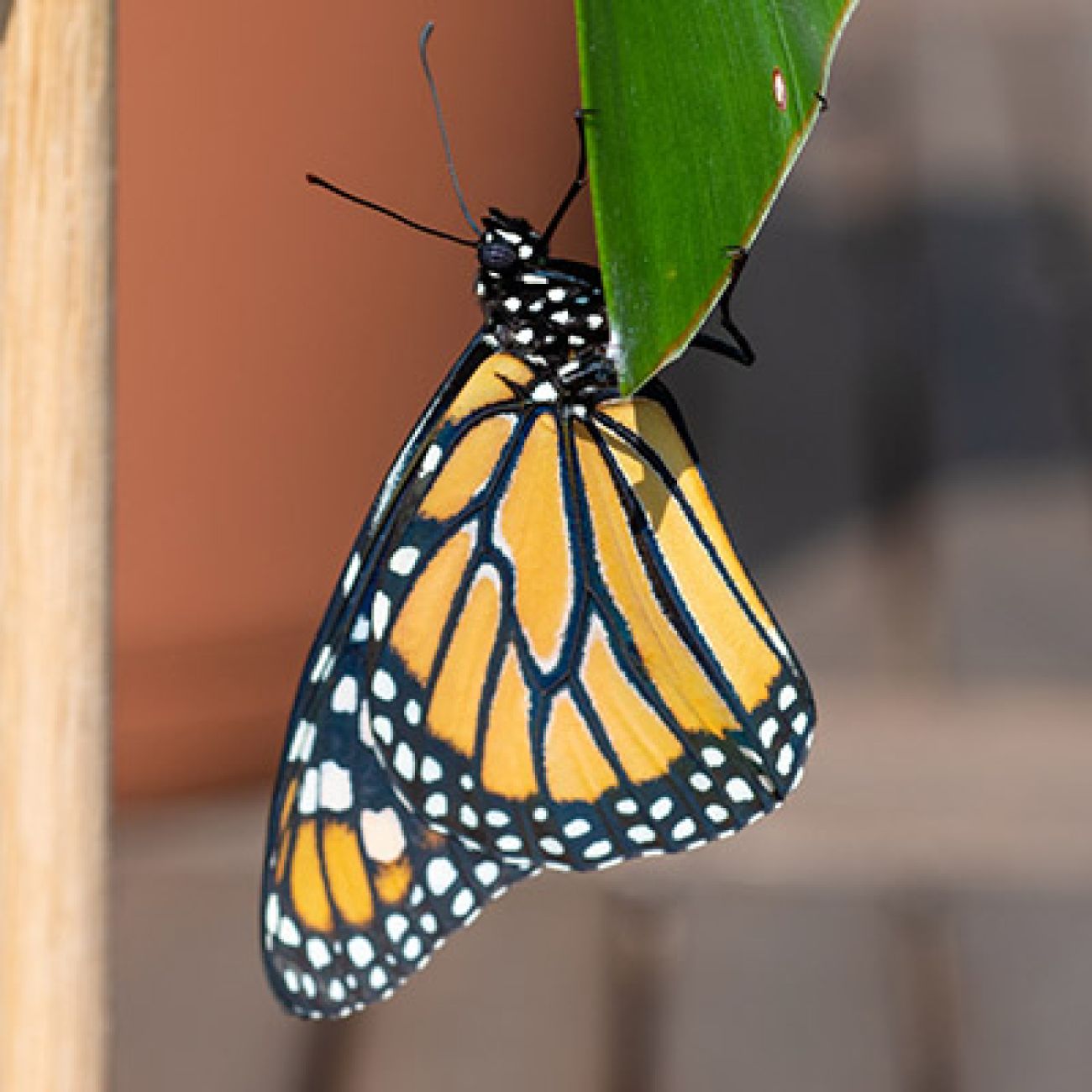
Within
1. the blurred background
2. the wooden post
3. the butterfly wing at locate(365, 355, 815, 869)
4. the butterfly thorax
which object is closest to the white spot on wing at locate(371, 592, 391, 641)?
the butterfly wing at locate(365, 355, 815, 869)

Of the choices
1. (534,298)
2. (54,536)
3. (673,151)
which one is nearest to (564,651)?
(534,298)

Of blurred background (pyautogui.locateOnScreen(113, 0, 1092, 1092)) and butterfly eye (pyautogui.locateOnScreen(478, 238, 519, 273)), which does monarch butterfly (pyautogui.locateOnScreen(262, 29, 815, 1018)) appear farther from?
blurred background (pyautogui.locateOnScreen(113, 0, 1092, 1092))

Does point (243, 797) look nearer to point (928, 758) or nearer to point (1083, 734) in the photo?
point (928, 758)

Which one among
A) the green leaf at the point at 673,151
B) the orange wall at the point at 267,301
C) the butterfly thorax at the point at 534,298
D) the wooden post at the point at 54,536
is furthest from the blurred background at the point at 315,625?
the green leaf at the point at 673,151

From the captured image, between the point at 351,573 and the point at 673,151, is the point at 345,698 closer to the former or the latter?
the point at 351,573

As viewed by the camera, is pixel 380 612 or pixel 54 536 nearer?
pixel 54 536

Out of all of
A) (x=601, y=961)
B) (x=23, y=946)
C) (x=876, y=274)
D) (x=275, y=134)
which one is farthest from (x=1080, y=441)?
(x=23, y=946)

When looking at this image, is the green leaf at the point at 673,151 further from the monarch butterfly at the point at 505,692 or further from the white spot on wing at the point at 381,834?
the white spot on wing at the point at 381,834
